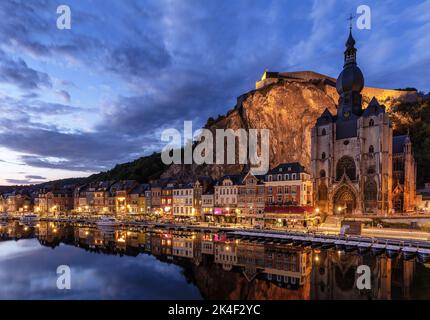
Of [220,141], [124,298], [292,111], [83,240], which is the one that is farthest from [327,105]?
[124,298]

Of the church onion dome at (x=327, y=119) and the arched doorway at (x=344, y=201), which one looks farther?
the church onion dome at (x=327, y=119)

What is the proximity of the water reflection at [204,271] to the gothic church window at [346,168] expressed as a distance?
24512 mm

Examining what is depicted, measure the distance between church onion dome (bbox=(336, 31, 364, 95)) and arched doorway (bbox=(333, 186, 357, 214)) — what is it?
2094cm

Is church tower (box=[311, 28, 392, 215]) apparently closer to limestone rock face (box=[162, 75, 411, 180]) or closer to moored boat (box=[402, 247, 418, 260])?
limestone rock face (box=[162, 75, 411, 180])

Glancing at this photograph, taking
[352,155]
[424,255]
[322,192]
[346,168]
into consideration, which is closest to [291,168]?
[322,192]

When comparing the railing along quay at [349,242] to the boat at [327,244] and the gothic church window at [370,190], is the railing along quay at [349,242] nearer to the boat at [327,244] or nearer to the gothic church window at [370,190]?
the boat at [327,244]

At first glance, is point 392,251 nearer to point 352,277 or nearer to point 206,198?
point 352,277

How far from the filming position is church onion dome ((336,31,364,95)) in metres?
62.1

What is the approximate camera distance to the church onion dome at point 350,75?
62125 mm

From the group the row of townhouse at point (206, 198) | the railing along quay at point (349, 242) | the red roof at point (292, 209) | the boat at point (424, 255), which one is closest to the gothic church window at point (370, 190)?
the row of townhouse at point (206, 198)

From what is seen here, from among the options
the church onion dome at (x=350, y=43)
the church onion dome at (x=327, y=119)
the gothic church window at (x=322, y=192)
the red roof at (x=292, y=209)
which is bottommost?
the red roof at (x=292, y=209)

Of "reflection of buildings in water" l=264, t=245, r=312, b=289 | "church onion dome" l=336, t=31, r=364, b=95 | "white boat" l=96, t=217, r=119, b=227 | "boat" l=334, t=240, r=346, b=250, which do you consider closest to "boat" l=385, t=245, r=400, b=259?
"boat" l=334, t=240, r=346, b=250

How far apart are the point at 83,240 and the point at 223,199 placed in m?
27.3

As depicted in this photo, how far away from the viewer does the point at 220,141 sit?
93.8 metres
